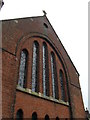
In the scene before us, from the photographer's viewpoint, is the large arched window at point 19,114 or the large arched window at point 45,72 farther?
the large arched window at point 45,72

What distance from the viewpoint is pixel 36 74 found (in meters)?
11.5

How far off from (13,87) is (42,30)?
7.10m

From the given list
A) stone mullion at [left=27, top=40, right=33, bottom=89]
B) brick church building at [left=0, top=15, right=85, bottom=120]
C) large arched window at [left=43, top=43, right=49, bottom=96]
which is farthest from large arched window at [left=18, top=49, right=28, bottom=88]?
large arched window at [left=43, top=43, right=49, bottom=96]

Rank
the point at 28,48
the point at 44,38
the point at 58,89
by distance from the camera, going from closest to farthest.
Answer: the point at 28,48
the point at 58,89
the point at 44,38

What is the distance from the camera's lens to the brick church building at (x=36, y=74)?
8766 millimetres

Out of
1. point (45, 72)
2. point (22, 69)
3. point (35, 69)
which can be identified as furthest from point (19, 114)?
point (45, 72)

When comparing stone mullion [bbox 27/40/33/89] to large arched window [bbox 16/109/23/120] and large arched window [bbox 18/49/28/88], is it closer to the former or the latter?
large arched window [bbox 18/49/28/88]

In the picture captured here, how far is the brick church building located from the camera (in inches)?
345

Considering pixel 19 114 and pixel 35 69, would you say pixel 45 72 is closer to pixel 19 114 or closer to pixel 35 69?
pixel 35 69

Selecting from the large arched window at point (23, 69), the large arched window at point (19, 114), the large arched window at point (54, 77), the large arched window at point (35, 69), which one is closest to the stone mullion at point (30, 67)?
the large arched window at point (23, 69)

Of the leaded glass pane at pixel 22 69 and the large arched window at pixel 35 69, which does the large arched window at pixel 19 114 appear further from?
the large arched window at pixel 35 69

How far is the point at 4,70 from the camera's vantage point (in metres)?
8.48

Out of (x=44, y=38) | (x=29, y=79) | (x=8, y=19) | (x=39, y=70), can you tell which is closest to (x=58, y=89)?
(x=39, y=70)

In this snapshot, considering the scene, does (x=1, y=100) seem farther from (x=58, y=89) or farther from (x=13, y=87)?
(x=58, y=89)
